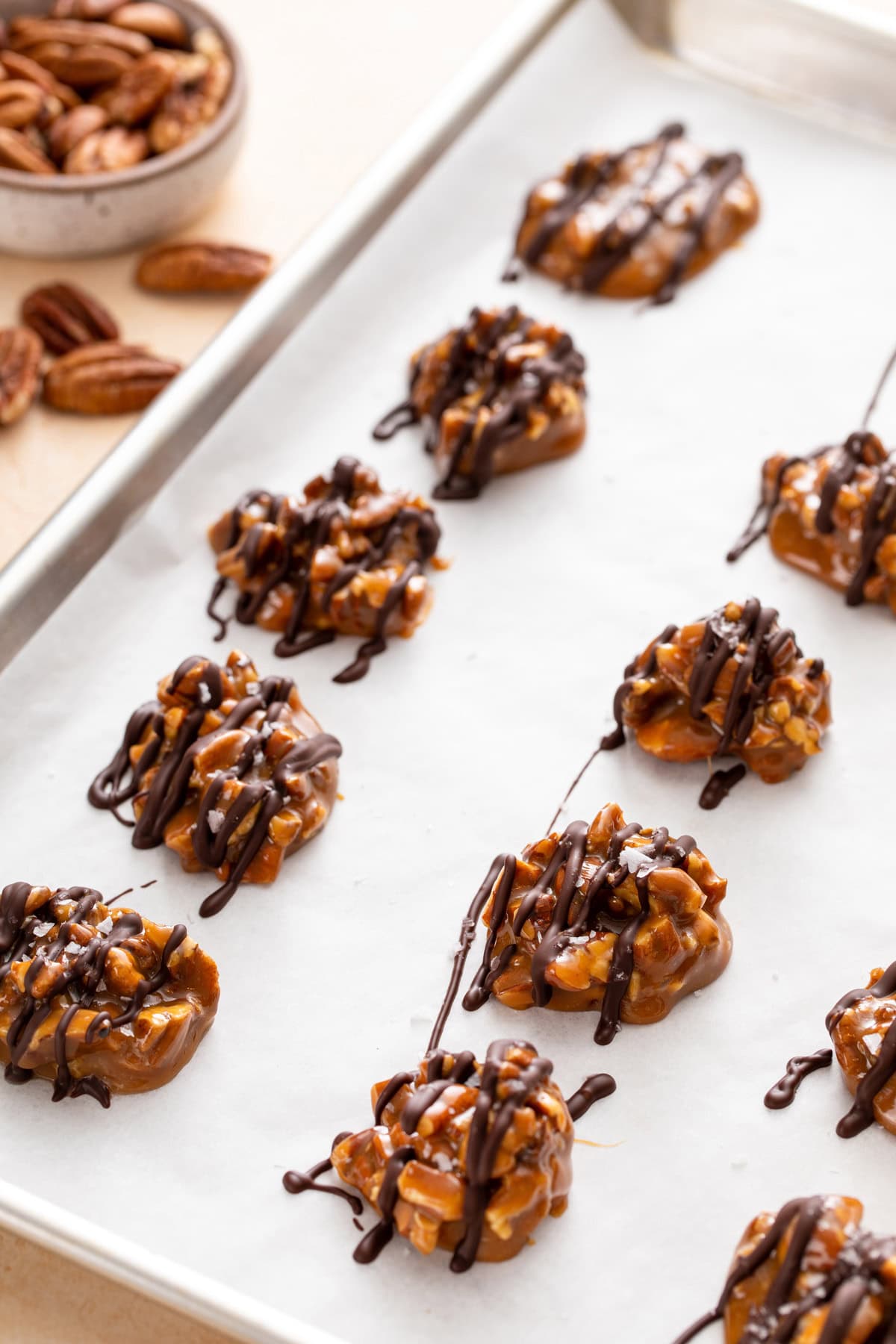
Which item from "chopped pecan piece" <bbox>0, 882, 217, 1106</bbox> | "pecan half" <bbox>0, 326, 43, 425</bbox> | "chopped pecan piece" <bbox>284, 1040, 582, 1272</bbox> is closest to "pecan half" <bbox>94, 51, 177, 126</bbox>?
"pecan half" <bbox>0, 326, 43, 425</bbox>

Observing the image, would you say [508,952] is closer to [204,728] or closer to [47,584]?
[204,728]

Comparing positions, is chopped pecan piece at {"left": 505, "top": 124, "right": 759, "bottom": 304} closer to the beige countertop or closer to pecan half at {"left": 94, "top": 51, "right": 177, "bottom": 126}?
the beige countertop

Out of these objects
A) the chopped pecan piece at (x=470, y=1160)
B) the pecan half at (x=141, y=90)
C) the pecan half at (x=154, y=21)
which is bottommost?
the chopped pecan piece at (x=470, y=1160)

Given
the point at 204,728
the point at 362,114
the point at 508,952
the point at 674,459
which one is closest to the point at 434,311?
the point at 674,459

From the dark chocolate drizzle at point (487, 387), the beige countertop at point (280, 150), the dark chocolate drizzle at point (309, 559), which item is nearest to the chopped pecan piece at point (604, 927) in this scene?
the dark chocolate drizzle at point (309, 559)

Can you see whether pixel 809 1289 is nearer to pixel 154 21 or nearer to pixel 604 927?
pixel 604 927

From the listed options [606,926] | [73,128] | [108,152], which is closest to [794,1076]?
[606,926]

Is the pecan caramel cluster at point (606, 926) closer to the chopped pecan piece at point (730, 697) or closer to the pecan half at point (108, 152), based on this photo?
the chopped pecan piece at point (730, 697)
